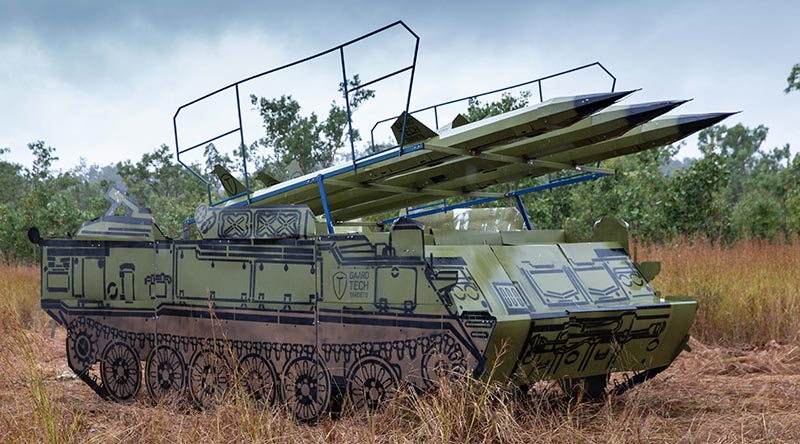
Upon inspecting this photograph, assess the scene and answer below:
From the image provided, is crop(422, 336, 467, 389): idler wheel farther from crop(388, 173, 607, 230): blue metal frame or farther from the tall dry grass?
the tall dry grass

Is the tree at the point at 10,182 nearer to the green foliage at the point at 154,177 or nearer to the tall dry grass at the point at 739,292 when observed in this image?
the green foliage at the point at 154,177

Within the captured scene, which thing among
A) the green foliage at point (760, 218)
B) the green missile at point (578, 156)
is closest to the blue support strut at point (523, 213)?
the green missile at point (578, 156)

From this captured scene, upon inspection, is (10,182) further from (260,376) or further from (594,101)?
(594,101)

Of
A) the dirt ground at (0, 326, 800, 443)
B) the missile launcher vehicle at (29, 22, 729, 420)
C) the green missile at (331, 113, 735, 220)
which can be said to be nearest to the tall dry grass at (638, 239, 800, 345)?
the dirt ground at (0, 326, 800, 443)

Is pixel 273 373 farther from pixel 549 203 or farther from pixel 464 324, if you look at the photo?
pixel 549 203

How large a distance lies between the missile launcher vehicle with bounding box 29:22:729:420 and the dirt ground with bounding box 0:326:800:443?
0.31m

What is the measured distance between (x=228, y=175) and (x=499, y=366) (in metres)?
3.57

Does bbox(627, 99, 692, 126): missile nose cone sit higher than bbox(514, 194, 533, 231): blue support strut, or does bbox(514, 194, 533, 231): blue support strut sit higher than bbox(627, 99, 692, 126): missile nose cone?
bbox(627, 99, 692, 126): missile nose cone

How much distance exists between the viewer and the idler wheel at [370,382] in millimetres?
5496

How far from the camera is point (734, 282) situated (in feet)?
33.3

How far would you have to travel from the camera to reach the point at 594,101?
5246 mm

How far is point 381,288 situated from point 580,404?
163 cm

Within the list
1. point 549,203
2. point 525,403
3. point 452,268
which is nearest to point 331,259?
point 452,268

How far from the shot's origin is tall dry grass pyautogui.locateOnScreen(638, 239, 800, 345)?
955 centimetres
